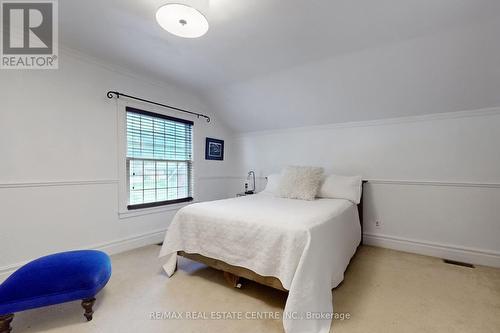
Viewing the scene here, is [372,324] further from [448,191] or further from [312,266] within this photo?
[448,191]

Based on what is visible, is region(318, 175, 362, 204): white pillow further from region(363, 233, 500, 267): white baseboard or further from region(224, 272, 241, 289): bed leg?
region(224, 272, 241, 289): bed leg

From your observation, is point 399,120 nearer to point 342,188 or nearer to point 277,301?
point 342,188

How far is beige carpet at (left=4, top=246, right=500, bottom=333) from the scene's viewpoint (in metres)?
1.53

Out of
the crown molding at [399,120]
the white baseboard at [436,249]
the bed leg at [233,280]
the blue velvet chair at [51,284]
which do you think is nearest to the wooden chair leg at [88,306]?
the blue velvet chair at [51,284]

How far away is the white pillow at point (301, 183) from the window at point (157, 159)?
5.51 ft

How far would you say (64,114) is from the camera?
2.39 m

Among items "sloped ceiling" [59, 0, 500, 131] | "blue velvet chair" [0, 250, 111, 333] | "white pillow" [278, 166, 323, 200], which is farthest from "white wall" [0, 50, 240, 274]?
"white pillow" [278, 166, 323, 200]

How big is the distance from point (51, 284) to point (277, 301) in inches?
63.8

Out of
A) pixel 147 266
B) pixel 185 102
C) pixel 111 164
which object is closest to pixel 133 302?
pixel 147 266

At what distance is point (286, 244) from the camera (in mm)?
1616

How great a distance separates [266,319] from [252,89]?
9.41 feet

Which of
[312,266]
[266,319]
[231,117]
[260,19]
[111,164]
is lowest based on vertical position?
[266,319]

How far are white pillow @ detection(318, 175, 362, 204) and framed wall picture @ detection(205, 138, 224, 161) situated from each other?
2.06m

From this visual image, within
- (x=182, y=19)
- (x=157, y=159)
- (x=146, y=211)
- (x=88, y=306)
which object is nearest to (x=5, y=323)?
(x=88, y=306)
